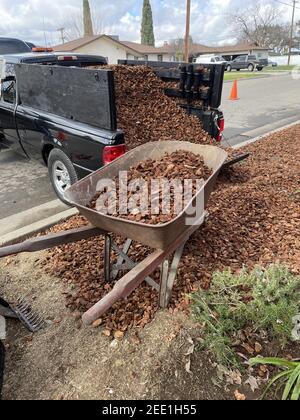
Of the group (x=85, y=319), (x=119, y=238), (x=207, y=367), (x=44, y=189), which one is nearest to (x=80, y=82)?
(x=119, y=238)

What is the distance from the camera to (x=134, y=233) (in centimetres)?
231

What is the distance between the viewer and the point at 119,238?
3590 mm

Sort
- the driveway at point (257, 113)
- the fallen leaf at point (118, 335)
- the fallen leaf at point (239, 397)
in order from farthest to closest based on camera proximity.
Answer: the driveway at point (257, 113) → the fallen leaf at point (118, 335) → the fallen leaf at point (239, 397)

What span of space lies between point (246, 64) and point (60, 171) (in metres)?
46.7

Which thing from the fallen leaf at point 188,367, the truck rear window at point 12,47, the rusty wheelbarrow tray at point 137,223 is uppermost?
the truck rear window at point 12,47

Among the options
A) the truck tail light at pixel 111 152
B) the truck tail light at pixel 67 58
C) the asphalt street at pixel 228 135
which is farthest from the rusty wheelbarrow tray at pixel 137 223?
the truck tail light at pixel 67 58

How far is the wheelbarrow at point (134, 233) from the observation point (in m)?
1.94

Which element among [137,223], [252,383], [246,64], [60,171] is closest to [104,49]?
[246,64]

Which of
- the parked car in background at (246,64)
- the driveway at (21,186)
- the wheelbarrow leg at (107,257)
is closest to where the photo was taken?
the wheelbarrow leg at (107,257)

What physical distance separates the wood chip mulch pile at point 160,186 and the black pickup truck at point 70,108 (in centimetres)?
86

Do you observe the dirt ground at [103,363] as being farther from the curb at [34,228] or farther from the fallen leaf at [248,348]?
the curb at [34,228]

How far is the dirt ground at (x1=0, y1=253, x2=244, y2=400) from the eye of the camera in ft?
7.14

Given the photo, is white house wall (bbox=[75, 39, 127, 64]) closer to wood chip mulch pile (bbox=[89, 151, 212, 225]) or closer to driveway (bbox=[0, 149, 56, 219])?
driveway (bbox=[0, 149, 56, 219])

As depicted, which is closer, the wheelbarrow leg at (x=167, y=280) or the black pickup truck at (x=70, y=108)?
the wheelbarrow leg at (x=167, y=280)
